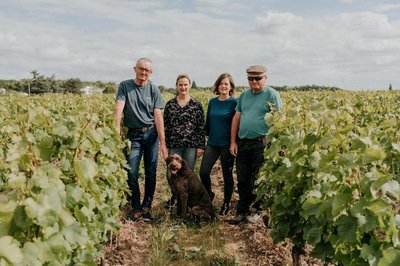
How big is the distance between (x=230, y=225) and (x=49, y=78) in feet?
194

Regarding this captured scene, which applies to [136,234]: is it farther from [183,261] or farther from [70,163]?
[70,163]

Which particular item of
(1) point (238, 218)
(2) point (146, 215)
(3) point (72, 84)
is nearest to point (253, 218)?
(1) point (238, 218)

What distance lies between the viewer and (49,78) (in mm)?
61625

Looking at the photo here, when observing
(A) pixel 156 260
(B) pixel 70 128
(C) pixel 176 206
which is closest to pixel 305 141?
(B) pixel 70 128

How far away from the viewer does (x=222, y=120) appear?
6.66 metres

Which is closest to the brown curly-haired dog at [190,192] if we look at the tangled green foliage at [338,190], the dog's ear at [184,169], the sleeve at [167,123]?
the dog's ear at [184,169]

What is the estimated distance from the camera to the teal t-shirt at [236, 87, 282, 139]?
19.7 feet

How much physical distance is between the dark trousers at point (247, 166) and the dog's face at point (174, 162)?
83 cm

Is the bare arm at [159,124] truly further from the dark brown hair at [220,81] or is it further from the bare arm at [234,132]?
the bare arm at [234,132]

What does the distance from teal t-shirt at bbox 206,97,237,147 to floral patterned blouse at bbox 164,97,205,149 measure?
0.22 m

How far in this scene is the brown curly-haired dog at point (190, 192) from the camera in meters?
6.63

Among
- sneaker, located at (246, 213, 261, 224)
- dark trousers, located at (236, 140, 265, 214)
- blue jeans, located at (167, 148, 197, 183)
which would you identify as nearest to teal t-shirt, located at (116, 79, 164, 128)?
blue jeans, located at (167, 148, 197, 183)

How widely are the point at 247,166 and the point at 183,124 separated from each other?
3.64 ft

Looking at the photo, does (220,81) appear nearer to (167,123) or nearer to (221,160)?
(167,123)
